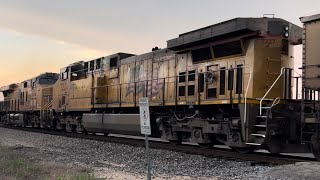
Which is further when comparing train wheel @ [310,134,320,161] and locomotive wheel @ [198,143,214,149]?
locomotive wheel @ [198,143,214,149]

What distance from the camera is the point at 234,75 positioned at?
12.5 meters

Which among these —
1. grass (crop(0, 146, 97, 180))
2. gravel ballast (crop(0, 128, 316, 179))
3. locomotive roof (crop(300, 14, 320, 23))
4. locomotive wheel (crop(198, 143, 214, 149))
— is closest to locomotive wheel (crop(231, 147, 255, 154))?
gravel ballast (crop(0, 128, 316, 179))

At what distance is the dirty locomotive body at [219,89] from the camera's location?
1125 centimetres

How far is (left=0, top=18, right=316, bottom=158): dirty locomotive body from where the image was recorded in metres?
11.2

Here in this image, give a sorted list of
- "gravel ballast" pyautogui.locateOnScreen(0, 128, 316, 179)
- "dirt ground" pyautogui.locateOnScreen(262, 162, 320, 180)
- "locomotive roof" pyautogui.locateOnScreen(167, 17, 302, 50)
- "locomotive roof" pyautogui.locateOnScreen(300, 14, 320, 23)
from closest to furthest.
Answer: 1. "dirt ground" pyautogui.locateOnScreen(262, 162, 320, 180)
2. "gravel ballast" pyautogui.locateOnScreen(0, 128, 316, 179)
3. "locomotive roof" pyautogui.locateOnScreen(300, 14, 320, 23)
4. "locomotive roof" pyautogui.locateOnScreen(167, 17, 302, 50)

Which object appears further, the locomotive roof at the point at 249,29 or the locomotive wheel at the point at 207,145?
the locomotive wheel at the point at 207,145

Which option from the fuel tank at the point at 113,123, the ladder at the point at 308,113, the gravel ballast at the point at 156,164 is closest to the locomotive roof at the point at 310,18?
the ladder at the point at 308,113

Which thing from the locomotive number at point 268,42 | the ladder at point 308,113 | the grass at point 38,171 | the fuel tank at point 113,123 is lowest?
the grass at point 38,171

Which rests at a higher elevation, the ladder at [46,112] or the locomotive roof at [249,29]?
the locomotive roof at [249,29]

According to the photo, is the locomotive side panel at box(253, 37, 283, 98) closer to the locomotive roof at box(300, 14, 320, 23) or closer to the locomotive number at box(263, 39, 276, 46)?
the locomotive number at box(263, 39, 276, 46)

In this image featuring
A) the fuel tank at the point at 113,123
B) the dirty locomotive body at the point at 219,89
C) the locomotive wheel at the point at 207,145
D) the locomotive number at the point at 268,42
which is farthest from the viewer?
the fuel tank at the point at 113,123

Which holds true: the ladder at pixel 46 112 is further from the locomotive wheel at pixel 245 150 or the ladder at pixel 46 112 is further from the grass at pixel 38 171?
the locomotive wheel at pixel 245 150

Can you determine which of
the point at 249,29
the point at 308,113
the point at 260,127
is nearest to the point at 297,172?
the point at 308,113

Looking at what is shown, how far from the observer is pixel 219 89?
1298 cm
